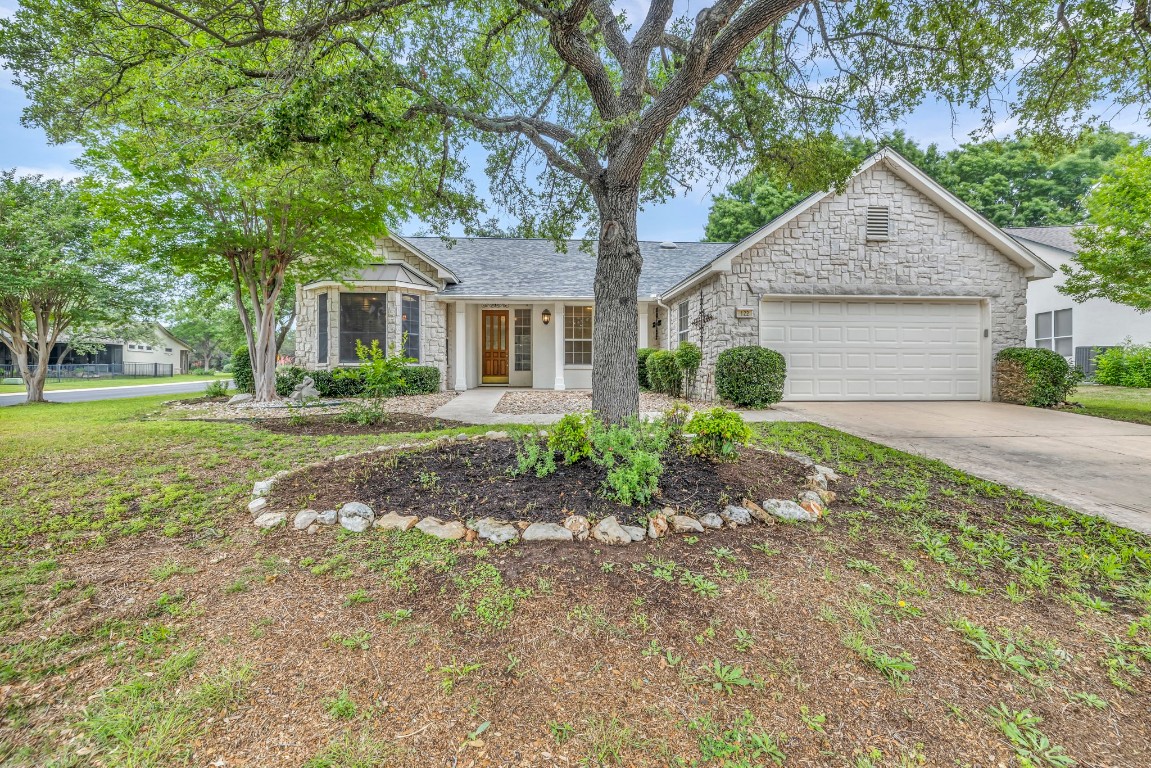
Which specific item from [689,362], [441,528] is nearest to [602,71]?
[441,528]

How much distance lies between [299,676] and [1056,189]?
3481 cm

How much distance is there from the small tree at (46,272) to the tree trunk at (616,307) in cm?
1211

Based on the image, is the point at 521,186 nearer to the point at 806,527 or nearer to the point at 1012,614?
the point at 806,527

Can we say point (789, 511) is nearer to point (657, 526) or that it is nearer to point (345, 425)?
point (657, 526)

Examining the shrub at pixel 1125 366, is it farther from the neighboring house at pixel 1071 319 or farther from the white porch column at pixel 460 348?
the white porch column at pixel 460 348

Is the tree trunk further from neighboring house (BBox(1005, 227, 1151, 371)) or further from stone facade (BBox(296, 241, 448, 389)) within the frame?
neighboring house (BBox(1005, 227, 1151, 371))

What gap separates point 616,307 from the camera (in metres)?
4.14

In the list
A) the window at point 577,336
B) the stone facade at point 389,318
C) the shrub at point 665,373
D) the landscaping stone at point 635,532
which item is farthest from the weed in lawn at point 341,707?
the window at point 577,336

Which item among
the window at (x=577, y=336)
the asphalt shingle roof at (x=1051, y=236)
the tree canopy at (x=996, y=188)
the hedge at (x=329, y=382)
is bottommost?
the hedge at (x=329, y=382)

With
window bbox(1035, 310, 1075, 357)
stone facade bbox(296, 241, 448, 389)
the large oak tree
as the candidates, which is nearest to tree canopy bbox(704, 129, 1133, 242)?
window bbox(1035, 310, 1075, 357)

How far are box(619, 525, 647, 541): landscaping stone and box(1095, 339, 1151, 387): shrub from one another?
1702 centimetres

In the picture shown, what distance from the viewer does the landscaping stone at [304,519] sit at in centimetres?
303

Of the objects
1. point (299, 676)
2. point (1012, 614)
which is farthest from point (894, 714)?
point (299, 676)

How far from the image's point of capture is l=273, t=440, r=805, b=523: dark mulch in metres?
3.07
